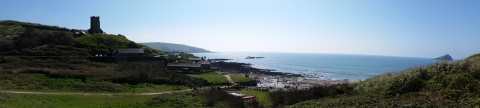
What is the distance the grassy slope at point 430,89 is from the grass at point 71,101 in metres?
21.0

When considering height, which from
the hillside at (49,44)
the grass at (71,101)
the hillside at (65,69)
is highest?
the hillside at (49,44)

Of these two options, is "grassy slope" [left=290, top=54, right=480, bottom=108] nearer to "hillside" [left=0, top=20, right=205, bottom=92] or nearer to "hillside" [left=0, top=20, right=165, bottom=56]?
"hillside" [left=0, top=20, right=205, bottom=92]

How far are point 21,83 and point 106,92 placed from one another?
957cm

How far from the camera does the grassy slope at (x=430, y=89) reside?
12.0m

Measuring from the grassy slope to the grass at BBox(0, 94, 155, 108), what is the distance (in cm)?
2104

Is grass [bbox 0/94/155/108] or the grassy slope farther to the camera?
grass [bbox 0/94/155/108]

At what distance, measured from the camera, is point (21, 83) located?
33.6 m

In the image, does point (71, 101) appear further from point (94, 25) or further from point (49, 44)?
point (94, 25)

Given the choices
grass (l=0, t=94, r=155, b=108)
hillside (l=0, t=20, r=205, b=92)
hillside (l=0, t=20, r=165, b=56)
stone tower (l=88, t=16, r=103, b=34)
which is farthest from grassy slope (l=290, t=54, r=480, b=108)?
stone tower (l=88, t=16, r=103, b=34)

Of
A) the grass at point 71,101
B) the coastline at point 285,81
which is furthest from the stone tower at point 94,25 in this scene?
the grass at point 71,101

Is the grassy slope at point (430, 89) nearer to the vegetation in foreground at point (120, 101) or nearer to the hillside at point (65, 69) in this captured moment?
the vegetation in foreground at point (120, 101)

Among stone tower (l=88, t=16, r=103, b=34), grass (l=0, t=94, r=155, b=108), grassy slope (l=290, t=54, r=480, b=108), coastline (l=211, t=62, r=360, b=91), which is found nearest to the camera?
grassy slope (l=290, t=54, r=480, b=108)

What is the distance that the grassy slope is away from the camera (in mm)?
12047

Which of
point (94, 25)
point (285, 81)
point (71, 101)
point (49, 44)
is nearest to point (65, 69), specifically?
point (49, 44)
